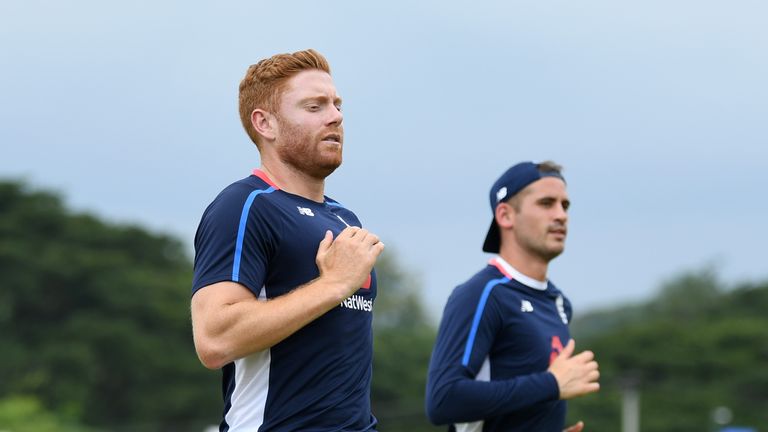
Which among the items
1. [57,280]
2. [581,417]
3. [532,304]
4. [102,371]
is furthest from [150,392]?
[532,304]

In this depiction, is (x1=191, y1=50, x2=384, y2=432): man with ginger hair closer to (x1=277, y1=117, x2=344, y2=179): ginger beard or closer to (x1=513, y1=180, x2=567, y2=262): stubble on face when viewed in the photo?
(x1=277, y1=117, x2=344, y2=179): ginger beard

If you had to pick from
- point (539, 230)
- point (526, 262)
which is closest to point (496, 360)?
point (526, 262)

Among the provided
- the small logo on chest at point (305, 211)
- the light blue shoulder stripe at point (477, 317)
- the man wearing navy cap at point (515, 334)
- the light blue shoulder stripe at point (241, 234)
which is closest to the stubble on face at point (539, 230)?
the man wearing navy cap at point (515, 334)

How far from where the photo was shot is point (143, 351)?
5269 cm

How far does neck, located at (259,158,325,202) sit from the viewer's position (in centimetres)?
484

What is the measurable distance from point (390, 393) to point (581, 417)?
11.1m

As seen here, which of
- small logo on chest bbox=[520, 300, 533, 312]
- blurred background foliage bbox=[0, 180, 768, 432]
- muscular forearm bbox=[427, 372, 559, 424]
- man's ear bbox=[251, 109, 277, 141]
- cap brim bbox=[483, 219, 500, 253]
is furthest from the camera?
blurred background foliage bbox=[0, 180, 768, 432]

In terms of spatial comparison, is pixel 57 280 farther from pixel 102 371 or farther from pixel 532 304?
pixel 532 304

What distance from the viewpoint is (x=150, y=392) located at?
52.5 meters

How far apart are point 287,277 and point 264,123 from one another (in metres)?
0.66

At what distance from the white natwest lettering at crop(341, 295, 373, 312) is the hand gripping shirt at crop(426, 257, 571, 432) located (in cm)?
170

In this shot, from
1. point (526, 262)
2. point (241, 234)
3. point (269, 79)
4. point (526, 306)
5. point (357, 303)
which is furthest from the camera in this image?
point (526, 262)

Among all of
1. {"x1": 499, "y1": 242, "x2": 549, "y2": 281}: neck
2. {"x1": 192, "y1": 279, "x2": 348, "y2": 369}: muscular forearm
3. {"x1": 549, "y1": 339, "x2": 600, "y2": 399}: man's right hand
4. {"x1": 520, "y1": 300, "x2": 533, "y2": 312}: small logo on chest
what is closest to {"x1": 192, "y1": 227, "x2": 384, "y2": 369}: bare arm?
{"x1": 192, "y1": 279, "x2": 348, "y2": 369}: muscular forearm

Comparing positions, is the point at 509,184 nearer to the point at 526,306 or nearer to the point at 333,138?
the point at 526,306
